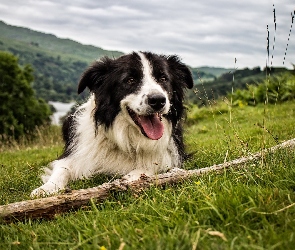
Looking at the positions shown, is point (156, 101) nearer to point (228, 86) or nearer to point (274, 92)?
point (274, 92)

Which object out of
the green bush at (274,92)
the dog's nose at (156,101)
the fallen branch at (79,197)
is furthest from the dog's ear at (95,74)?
the green bush at (274,92)

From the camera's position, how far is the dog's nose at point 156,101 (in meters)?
4.69

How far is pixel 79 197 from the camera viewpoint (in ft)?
11.5

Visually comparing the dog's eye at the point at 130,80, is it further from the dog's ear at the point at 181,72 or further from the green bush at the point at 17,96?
the green bush at the point at 17,96

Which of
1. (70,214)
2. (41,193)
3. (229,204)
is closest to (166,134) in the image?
(41,193)

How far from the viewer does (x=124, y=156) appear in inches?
214

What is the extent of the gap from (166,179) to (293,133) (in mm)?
4127

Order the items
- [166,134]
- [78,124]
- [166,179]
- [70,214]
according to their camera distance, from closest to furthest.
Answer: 1. [70,214]
2. [166,179]
3. [166,134]
4. [78,124]

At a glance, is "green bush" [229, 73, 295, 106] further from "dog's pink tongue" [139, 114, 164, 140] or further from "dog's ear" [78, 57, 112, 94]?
"dog's pink tongue" [139, 114, 164, 140]

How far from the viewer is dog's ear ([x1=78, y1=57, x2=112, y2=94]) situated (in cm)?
559

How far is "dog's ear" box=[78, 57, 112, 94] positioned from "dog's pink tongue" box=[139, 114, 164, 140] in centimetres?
99

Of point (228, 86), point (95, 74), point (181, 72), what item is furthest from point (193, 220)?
point (228, 86)

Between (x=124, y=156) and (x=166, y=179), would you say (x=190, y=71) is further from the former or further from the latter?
(x=166, y=179)

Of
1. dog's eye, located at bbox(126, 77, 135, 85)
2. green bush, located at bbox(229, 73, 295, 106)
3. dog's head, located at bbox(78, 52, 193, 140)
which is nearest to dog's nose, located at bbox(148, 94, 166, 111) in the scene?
dog's head, located at bbox(78, 52, 193, 140)
